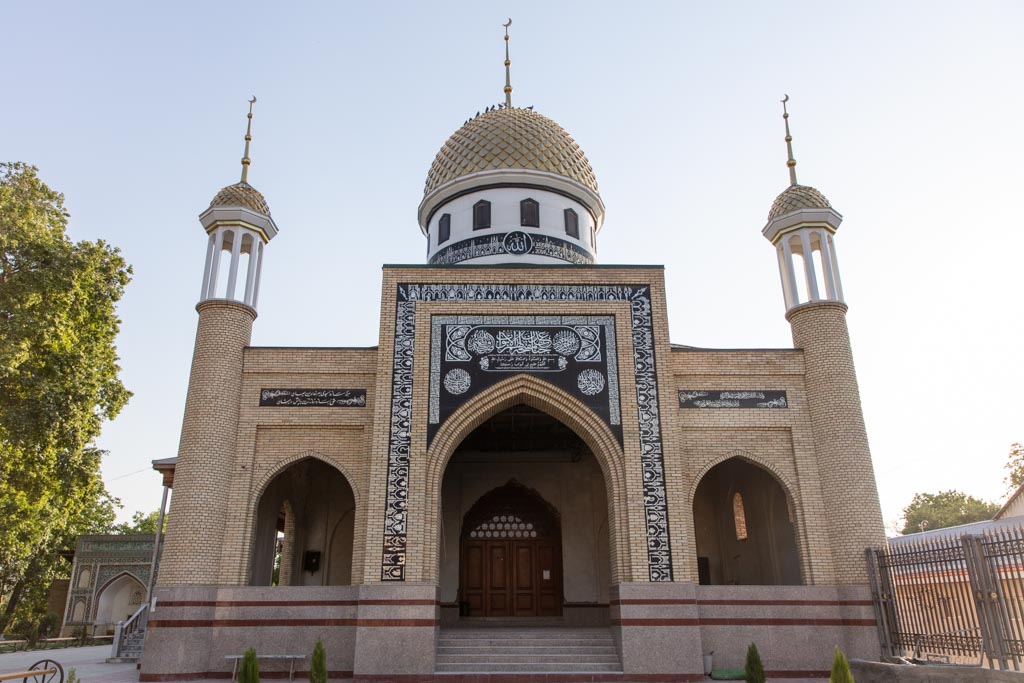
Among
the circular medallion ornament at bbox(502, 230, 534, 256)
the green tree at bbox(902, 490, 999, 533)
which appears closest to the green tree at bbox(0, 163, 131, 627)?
the circular medallion ornament at bbox(502, 230, 534, 256)

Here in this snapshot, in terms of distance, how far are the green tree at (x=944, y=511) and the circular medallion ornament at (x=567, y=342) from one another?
39734 mm

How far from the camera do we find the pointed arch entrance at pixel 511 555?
15945mm

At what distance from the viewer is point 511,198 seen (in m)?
17.3

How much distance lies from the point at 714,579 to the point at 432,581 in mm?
7453

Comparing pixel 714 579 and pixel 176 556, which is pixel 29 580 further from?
pixel 714 579

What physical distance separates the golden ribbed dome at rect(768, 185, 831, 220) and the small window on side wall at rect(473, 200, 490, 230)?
6.19 metres

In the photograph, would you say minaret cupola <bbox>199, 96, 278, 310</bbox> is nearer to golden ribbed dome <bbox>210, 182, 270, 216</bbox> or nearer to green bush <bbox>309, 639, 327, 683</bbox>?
golden ribbed dome <bbox>210, 182, 270, 216</bbox>

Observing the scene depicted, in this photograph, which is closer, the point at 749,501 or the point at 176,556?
the point at 176,556

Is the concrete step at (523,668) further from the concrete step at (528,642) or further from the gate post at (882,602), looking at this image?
the gate post at (882,602)

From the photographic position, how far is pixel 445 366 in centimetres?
1314

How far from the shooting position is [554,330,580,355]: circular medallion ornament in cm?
1330

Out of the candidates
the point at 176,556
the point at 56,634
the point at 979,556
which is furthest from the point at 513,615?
the point at 56,634

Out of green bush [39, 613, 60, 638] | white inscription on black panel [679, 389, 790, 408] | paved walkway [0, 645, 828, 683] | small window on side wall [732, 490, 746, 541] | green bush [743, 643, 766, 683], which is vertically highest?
white inscription on black panel [679, 389, 790, 408]

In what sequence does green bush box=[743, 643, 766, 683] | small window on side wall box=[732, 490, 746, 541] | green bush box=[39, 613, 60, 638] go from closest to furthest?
green bush box=[743, 643, 766, 683] → small window on side wall box=[732, 490, 746, 541] → green bush box=[39, 613, 60, 638]
